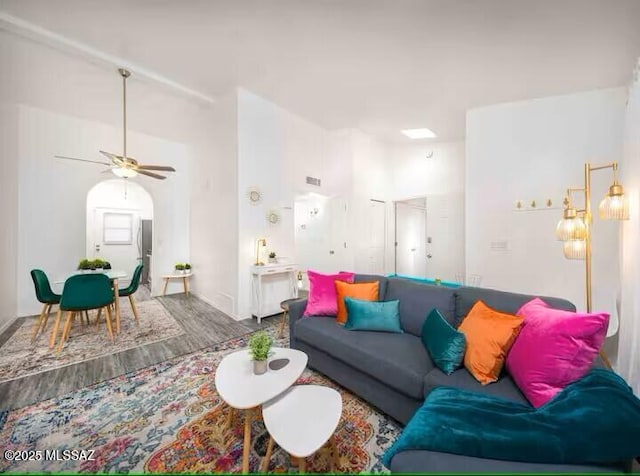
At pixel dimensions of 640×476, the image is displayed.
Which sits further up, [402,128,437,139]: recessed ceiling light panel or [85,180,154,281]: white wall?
[402,128,437,139]: recessed ceiling light panel

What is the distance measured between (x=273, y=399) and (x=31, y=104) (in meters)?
5.49

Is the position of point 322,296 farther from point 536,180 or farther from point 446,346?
point 536,180

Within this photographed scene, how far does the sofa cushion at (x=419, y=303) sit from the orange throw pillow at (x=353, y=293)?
20cm

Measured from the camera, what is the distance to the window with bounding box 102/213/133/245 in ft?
19.6

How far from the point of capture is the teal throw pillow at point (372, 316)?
2098mm

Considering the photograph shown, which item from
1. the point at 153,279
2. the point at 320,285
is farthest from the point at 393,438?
the point at 153,279

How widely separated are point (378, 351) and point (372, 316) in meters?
0.40

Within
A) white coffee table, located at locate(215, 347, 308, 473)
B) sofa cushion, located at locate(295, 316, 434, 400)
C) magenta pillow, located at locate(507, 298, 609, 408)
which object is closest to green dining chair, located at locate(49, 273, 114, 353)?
white coffee table, located at locate(215, 347, 308, 473)

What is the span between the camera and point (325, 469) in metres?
1.36

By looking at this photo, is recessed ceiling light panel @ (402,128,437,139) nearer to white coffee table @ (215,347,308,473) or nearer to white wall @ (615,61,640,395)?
white wall @ (615,61,640,395)

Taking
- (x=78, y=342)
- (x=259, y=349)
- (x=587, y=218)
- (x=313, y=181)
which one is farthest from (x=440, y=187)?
(x=78, y=342)

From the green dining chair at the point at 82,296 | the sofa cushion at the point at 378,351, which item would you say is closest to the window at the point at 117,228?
the green dining chair at the point at 82,296

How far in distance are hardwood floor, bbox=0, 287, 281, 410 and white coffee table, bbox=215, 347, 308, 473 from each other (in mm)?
1384

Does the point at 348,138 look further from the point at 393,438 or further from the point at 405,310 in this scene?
the point at 393,438
